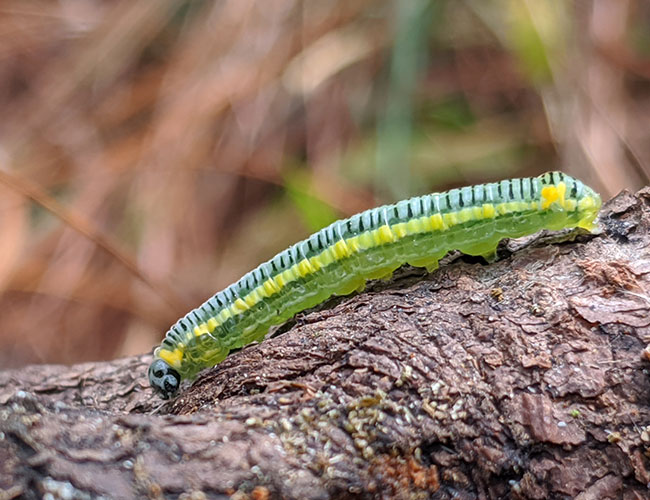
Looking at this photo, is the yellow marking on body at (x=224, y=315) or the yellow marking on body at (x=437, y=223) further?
the yellow marking on body at (x=224, y=315)

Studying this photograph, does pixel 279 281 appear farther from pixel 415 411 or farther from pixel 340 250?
pixel 415 411

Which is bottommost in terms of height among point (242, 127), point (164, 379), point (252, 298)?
point (164, 379)

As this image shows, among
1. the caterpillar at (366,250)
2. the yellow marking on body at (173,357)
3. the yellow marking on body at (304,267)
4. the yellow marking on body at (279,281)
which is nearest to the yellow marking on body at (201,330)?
the caterpillar at (366,250)

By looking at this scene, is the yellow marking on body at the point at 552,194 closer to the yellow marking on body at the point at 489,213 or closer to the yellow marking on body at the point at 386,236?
the yellow marking on body at the point at 489,213

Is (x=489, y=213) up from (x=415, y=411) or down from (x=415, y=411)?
up

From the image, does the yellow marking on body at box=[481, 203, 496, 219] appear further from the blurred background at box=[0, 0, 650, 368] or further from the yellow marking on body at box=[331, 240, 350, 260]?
the blurred background at box=[0, 0, 650, 368]

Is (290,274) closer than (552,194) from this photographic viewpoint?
No

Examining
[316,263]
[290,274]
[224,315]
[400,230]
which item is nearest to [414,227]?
[400,230]
